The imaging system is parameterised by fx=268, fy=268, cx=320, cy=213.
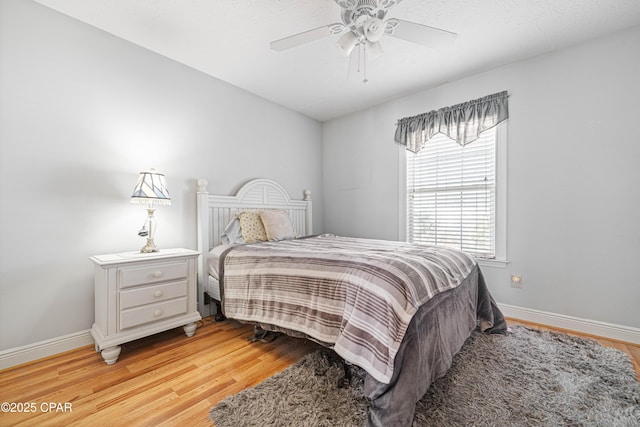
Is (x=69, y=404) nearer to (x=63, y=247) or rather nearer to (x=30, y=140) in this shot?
(x=63, y=247)

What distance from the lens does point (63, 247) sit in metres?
2.01

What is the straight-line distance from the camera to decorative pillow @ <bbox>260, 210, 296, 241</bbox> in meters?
2.88

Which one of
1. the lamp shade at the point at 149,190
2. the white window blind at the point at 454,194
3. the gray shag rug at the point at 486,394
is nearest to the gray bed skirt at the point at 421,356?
the gray shag rug at the point at 486,394

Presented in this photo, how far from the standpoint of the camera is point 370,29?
165cm

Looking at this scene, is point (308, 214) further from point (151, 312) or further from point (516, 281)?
point (516, 281)

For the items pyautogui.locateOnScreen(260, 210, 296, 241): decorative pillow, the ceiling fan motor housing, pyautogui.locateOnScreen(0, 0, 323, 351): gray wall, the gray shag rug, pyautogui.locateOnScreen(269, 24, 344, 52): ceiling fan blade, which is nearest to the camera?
the gray shag rug

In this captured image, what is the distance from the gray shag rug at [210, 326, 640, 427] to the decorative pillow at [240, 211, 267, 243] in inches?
52.8

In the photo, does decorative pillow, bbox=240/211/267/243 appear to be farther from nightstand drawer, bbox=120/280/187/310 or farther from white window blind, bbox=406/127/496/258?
white window blind, bbox=406/127/496/258

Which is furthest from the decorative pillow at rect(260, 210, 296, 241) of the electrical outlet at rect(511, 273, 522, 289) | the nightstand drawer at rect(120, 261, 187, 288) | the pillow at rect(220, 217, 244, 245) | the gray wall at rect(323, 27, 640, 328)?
the electrical outlet at rect(511, 273, 522, 289)

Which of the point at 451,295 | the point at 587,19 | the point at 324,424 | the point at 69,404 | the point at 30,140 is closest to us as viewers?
the point at 324,424

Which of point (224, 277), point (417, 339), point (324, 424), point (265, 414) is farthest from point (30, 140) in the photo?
point (417, 339)

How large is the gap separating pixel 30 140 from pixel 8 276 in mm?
945

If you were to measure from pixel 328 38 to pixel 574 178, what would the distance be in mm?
2490

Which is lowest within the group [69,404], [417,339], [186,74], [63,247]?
[69,404]
